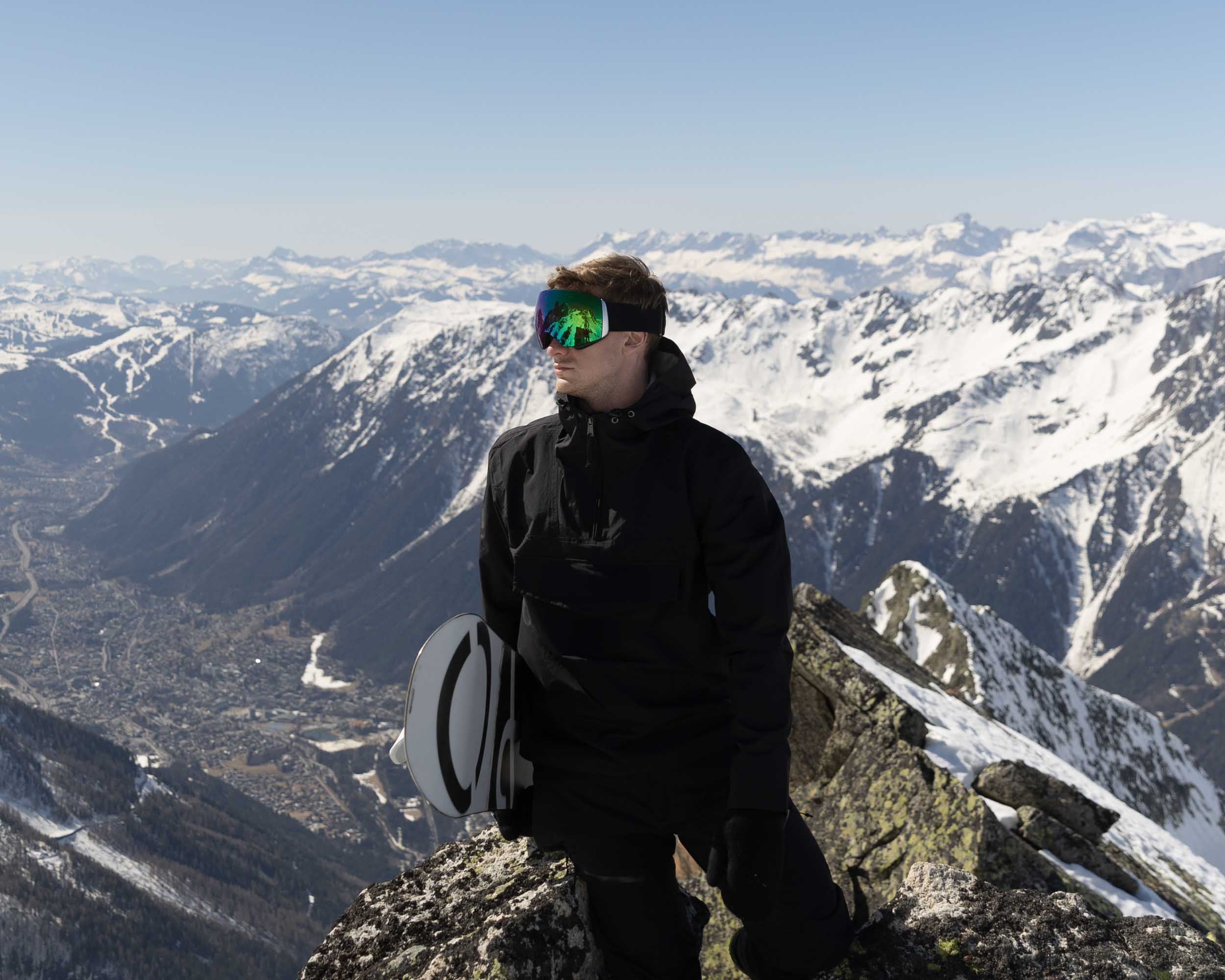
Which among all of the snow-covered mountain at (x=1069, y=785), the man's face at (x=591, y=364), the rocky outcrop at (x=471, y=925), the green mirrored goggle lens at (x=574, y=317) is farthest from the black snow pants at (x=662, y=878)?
the snow-covered mountain at (x=1069, y=785)

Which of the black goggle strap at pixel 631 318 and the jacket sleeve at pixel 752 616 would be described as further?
the black goggle strap at pixel 631 318

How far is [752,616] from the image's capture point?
6.48 m

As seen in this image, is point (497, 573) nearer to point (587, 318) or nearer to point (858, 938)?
point (587, 318)

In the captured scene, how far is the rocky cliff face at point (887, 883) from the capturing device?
23.0 feet

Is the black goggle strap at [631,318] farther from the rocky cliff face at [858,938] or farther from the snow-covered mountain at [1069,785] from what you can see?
the snow-covered mountain at [1069,785]

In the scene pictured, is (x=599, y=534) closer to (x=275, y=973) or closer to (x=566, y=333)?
(x=566, y=333)

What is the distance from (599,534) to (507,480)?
1.23 m

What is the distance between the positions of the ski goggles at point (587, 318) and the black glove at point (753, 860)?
3804 millimetres

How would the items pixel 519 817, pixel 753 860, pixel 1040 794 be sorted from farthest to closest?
pixel 1040 794
pixel 519 817
pixel 753 860

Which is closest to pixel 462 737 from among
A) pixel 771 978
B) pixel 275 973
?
pixel 771 978

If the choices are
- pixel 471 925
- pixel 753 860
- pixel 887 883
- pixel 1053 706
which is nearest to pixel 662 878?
pixel 753 860

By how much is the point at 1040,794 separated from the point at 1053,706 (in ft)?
112

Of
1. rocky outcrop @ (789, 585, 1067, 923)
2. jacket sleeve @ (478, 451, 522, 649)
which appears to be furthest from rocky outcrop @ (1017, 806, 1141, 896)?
jacket sleeve @ (478, 451, 522, 649)

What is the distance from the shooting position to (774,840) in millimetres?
6398
